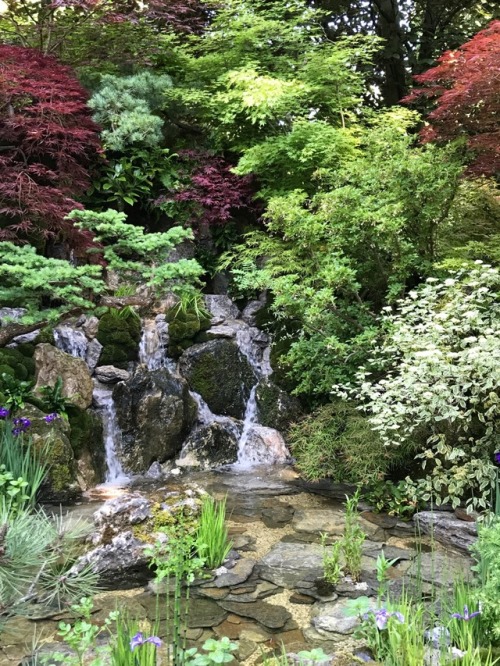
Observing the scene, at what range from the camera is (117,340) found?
7559mm

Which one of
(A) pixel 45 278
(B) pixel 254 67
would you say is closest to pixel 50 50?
(B) pixel 254 67

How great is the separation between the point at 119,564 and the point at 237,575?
0.85 m

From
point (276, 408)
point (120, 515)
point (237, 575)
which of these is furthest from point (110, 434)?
point (237, 575)

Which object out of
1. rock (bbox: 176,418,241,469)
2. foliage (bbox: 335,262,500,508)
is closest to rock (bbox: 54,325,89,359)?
rock (bbox: 176,418,241,469)

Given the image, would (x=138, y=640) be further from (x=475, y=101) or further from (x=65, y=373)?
(x=475, y=101)

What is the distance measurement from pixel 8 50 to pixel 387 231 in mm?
5516

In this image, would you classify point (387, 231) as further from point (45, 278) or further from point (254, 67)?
point (254, 67)

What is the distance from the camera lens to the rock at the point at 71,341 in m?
7.39

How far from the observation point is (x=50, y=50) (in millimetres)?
8469

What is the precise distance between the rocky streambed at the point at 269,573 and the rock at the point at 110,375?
2.16m

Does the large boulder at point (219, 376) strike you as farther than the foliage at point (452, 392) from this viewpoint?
Yes

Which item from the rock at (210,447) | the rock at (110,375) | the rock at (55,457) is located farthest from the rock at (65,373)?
the rock at (210,447)

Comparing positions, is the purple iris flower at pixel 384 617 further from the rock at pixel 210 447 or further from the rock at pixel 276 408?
the rock at pixel 276 408

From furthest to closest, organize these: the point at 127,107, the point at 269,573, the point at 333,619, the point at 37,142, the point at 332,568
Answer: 1. the point at 127,107
2. the point at 37,142
3. the point at 269,573
4. the point at 332,568
5. the point at 333,619
